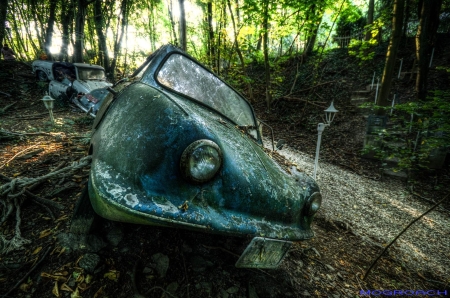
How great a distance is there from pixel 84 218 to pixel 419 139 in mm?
6886

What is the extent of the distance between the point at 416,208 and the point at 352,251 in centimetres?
255

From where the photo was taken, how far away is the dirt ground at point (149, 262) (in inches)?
54.0

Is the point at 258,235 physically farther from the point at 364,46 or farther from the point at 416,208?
the point at 364,46

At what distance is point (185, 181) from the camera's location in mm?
1282

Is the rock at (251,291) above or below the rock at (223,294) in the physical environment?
below

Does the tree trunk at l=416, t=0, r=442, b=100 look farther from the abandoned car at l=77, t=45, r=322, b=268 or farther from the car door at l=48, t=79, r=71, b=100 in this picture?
the car door at l=48, t=79, r=71, b=100

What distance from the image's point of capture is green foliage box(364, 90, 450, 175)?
3.81 m

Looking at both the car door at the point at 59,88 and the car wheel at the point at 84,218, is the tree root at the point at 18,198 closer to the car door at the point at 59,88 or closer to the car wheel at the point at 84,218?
the car wheel at the point at 84,218

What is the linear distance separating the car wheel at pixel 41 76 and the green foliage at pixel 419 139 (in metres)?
11.0

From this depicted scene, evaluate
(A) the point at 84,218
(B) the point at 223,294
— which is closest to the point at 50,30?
(A) the point at 84,218

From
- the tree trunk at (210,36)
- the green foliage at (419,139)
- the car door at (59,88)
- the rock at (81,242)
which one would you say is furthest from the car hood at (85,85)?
the green foliage at (419,139)

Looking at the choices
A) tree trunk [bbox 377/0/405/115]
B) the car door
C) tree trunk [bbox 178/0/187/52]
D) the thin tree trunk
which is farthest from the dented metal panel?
the thin tree trunk

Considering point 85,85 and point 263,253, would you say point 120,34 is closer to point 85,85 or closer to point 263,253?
point 85,85

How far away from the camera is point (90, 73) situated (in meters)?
6.94
